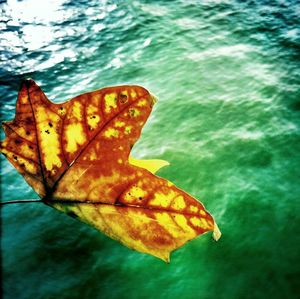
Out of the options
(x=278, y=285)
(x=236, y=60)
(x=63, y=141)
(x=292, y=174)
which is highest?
(x=63, y=141)

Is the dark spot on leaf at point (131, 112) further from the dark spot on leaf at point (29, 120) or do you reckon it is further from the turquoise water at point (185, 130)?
the turquoise water at point (185, 130)

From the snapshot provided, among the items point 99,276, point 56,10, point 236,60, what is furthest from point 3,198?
point 56,10

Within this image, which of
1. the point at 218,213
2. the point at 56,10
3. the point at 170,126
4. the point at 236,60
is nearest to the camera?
the point at 218,213

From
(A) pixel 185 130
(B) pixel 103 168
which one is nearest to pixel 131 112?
(B) pixel 103 168

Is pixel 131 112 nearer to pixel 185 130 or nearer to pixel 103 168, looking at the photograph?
pixel 103 168

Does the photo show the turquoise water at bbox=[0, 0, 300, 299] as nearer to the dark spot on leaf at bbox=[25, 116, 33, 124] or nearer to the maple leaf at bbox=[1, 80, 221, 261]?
the maple leaf at bbox=[1, 80, 221, 261]

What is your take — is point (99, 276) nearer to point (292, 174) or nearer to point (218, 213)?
point (218, 213)

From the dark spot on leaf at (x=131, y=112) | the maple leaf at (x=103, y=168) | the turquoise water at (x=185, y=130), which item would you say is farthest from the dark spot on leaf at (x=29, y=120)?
the turquoise water at (x=185, y=130)
